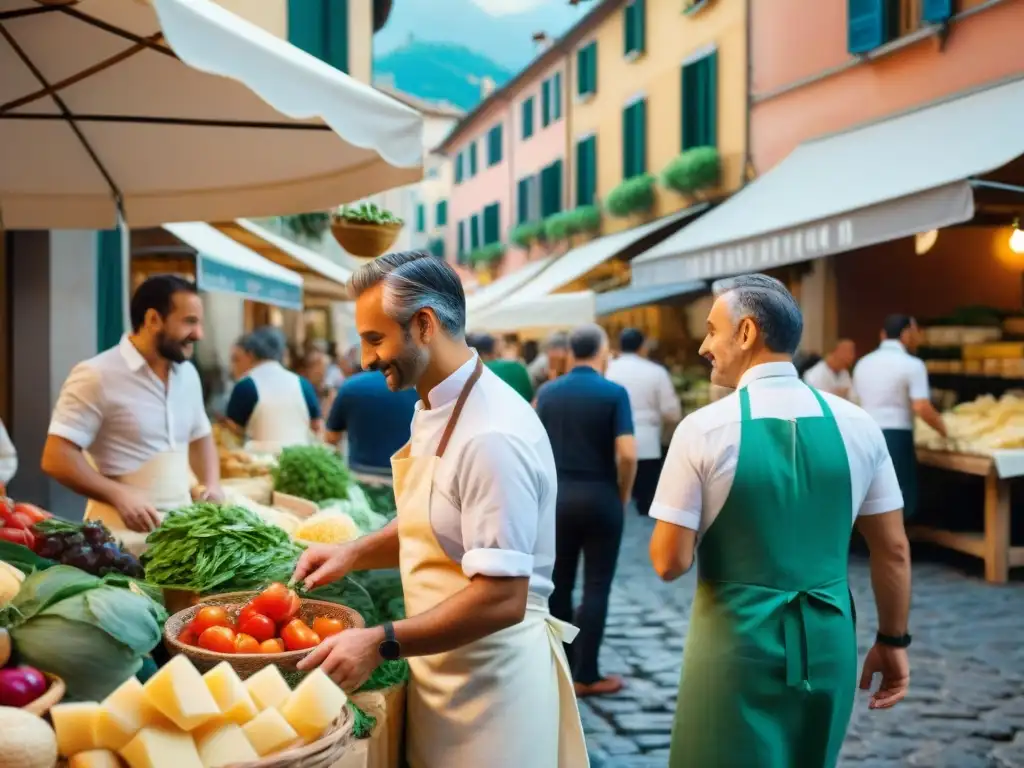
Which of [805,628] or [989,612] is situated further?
[989,612]

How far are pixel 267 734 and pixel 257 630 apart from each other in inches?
22.3

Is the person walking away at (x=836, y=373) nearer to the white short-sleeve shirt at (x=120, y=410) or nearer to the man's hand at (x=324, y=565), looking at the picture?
the white short-sleeve shirt at (x=120, y=410)

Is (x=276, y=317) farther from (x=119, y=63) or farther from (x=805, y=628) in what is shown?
(x=805, y=628)

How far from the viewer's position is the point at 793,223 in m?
8.91

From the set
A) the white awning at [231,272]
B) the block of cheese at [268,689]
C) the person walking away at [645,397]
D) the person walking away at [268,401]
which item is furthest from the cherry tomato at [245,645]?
the person walking away at [645,397]

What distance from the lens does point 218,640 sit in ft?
7.59

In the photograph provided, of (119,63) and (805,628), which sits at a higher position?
(119,63)

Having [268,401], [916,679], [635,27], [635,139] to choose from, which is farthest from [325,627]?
[635,27]

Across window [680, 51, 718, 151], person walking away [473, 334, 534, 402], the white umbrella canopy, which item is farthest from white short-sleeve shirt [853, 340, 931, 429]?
window [680, 51, 718, 151]

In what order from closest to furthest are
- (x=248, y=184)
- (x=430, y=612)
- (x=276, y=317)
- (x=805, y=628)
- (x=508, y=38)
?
(x=430, y=612) < (x=805, y=628) < (x=248, y=184) < (x=276, y=317) < (x=508, y=38)

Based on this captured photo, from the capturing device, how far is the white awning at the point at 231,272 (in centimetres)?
827

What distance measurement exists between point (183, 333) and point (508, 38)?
163 metres

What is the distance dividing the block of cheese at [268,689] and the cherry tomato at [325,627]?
449 mm

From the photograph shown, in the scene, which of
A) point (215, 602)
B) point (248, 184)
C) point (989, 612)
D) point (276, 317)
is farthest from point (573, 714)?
point (276, 317)
